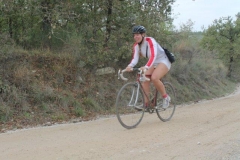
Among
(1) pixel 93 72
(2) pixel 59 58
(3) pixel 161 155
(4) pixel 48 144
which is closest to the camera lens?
(3) pixel 161 155

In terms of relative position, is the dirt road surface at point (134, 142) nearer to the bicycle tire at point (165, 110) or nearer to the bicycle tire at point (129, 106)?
the bicycle tire at point (129, 106)

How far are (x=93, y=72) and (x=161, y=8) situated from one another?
4.02 metres

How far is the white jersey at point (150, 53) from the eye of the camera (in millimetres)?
6660

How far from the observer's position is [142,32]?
672cm

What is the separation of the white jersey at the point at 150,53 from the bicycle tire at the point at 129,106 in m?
0.55

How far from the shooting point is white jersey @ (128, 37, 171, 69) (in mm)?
6660

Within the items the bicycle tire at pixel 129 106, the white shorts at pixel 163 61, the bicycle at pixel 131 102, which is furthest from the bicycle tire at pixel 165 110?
the white shorts at pixel 163 61

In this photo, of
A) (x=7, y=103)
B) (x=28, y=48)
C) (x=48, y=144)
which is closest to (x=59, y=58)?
(x=28, y=48)

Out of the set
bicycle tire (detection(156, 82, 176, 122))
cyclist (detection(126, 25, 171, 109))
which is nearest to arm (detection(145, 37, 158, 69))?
cyclist (detection(126, 25, 171, 109))

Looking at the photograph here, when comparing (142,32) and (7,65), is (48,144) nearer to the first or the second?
(142,32)

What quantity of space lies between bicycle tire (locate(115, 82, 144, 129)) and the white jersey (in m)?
0.55

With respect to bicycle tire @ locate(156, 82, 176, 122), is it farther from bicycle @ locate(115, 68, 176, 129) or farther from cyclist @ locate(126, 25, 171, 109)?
bicycle @ locate(115, 68, 176, 129)

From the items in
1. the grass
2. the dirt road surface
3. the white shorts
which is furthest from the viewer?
the grass

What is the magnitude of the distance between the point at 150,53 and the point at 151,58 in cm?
13
